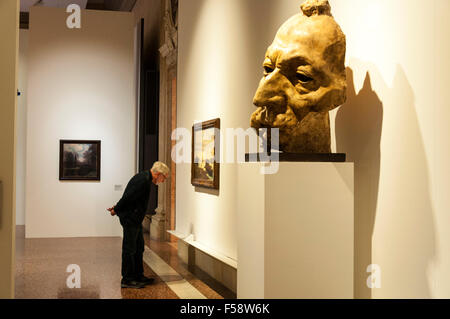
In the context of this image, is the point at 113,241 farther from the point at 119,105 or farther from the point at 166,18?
the point at 166,18

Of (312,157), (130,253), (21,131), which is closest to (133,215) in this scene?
(130,253)

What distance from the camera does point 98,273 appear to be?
9461 mm

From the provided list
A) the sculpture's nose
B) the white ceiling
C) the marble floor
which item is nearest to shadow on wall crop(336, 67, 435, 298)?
the sculpture's nose

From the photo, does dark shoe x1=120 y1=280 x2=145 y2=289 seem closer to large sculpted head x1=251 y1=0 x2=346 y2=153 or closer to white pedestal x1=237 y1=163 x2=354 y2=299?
white pedestal x1=237 y1=163 x2=354 y2=299

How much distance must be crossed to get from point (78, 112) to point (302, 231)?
12575 millimetres

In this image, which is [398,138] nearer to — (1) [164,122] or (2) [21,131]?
(1) [164,122]

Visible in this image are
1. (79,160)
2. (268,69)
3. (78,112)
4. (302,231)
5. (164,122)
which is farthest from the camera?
(78,112)

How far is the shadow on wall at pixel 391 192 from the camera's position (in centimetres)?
379

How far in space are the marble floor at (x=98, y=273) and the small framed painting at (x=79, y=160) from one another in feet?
6.95

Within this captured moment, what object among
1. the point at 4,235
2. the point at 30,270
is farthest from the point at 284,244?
the point at 30,270

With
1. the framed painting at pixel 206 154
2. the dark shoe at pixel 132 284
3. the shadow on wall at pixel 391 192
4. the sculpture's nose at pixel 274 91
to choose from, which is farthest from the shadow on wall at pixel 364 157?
the dark shoe at pixel 132 284

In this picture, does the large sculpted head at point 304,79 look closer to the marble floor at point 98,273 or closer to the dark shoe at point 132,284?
the marble floor at point 98,273

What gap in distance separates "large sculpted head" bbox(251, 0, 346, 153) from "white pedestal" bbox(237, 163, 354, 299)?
330mm

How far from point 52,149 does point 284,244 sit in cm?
1251
